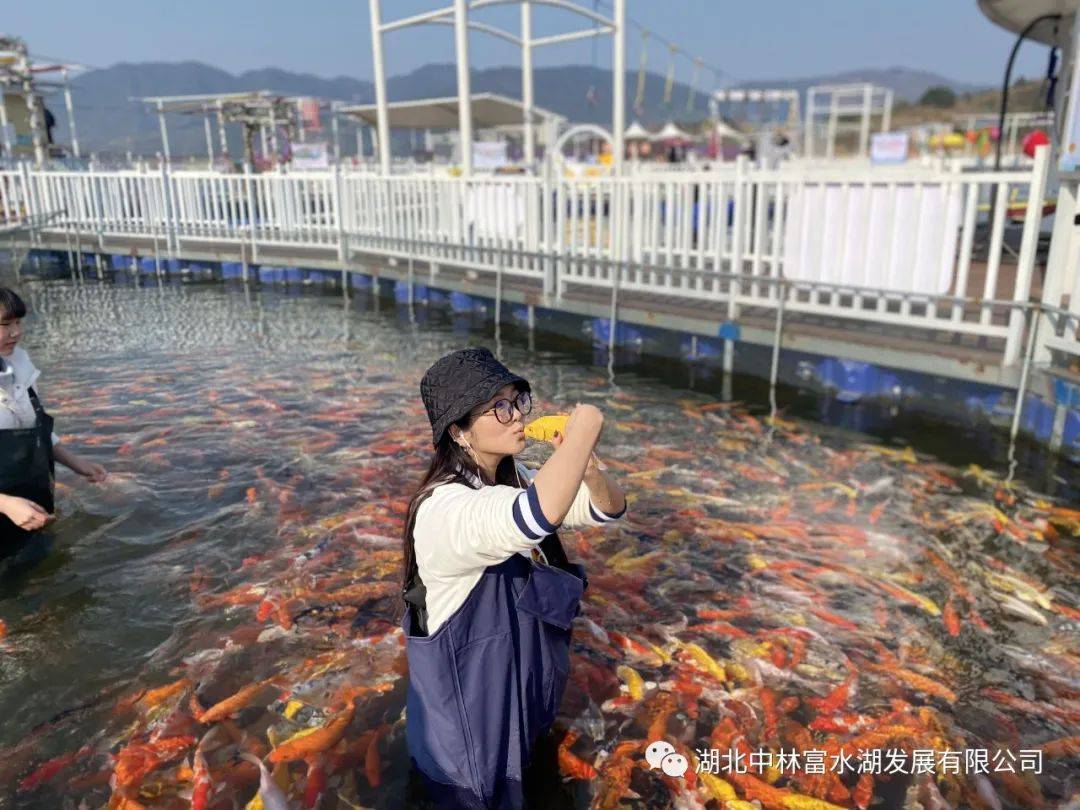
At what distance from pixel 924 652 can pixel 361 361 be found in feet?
28.2

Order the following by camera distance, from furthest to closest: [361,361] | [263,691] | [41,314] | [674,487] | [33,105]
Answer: [33,105]
[41,314]
[361,361]
[674,487]
[263,691]

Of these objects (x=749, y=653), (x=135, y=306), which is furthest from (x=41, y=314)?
(x=749, y=653)

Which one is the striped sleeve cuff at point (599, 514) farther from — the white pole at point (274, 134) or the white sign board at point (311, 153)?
the white pole at point (274, 134)

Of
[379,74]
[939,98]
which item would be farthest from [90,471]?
[939,98]

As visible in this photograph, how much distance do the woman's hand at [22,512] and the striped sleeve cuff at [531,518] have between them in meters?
3.33

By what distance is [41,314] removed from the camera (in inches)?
583

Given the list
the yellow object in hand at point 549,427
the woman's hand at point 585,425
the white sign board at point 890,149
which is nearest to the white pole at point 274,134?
the white sign board at point 890,149

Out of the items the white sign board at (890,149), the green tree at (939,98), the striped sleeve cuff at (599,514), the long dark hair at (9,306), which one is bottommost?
the striped sleeve cuff at (599,514)

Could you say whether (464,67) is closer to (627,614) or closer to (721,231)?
(721,231)

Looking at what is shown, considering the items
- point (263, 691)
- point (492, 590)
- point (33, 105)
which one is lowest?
point (263, 691)

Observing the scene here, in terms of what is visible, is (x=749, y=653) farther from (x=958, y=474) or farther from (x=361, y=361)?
(x=361, y=361)

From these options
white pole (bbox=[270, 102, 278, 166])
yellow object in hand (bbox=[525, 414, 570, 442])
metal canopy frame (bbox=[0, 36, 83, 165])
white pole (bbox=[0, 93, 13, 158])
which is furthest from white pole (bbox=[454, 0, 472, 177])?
white pole (bbox=[0, 93, 13, 158])

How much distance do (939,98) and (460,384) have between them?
406 feet

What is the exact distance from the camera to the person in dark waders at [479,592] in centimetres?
247
